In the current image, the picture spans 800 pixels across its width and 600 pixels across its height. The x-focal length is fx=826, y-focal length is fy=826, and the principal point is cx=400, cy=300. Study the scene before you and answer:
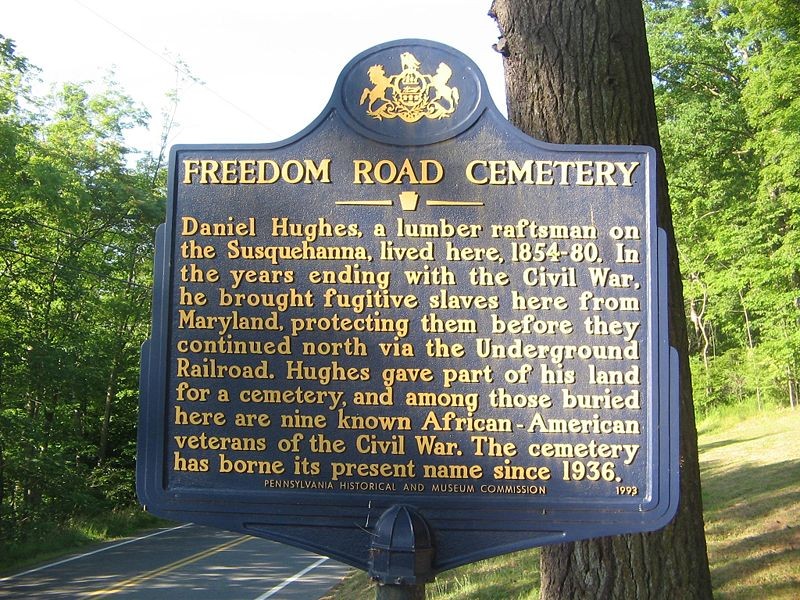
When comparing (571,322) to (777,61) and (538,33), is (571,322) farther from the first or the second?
(777,61)

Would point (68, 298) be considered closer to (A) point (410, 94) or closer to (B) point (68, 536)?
(B) point (68, 536)

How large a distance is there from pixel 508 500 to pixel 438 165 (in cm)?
143

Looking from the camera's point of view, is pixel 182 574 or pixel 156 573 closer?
pixel 182 574

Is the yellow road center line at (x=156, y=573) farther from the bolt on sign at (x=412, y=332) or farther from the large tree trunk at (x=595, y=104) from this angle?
the bolt on sign at (x=412, y=332)

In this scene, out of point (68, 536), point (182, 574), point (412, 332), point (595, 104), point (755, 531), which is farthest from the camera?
point (68, 536)

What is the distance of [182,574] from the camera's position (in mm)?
14719

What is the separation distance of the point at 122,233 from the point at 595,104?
21107 mm

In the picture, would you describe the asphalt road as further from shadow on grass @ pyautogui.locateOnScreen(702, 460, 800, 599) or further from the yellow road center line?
shadow on grass @ pyautogui.locateOnScreen(702, 460, 800, 599)

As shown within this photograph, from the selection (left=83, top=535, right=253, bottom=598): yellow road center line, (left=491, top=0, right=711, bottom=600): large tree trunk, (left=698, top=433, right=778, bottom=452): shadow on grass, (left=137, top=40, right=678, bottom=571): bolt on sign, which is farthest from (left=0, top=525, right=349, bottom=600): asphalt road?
(left=698, top=433, right=778, bottom=452): shadow on grass

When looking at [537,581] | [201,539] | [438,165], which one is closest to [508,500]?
[438,165]

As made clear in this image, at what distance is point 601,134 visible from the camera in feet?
16.2

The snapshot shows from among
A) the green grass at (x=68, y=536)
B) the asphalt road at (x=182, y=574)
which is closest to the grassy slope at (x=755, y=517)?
the asphalt road at (x=182, y=574)

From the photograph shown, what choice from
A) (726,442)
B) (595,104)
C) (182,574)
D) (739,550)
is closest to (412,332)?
(595,104)

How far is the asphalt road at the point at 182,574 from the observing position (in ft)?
42.0
